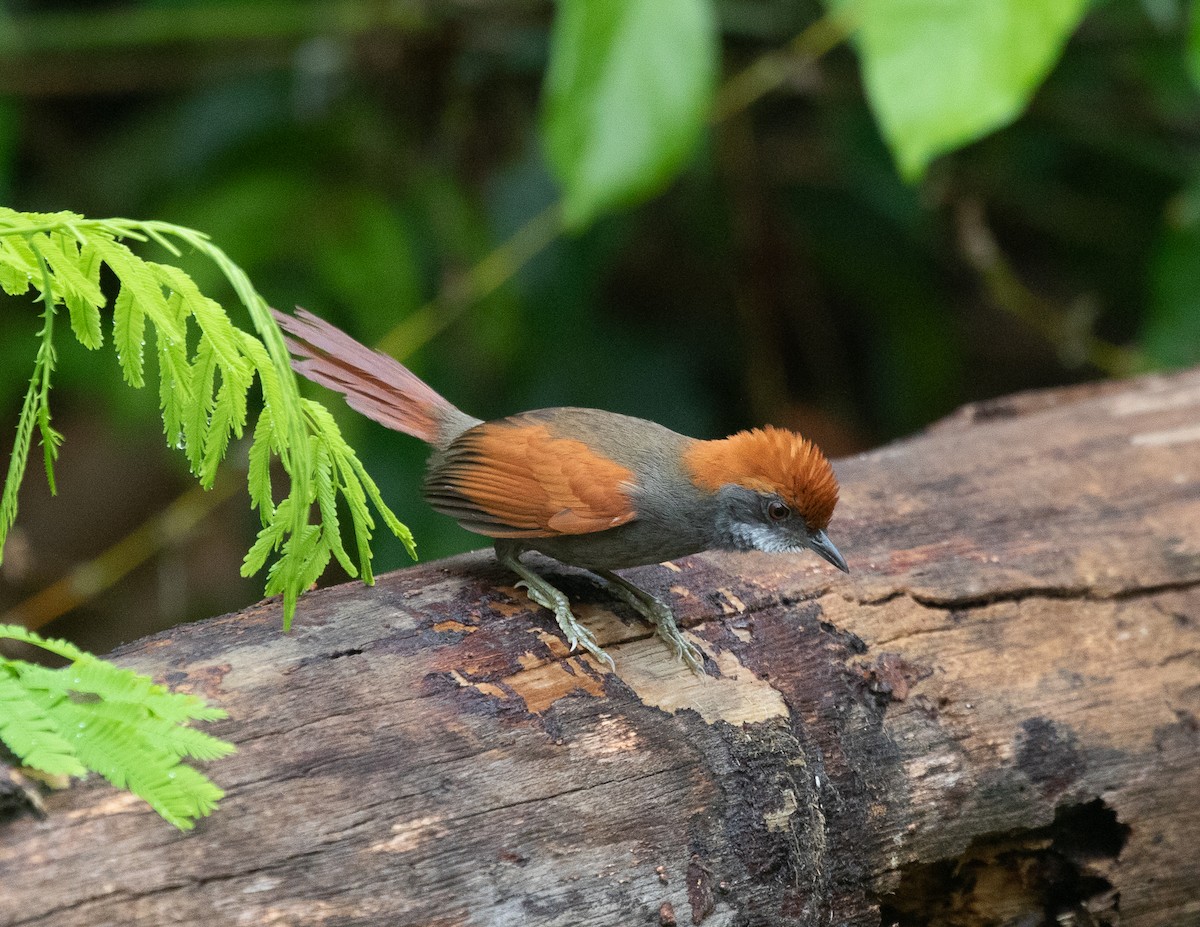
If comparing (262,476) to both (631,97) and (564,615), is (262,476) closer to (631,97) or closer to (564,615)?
(564,615)

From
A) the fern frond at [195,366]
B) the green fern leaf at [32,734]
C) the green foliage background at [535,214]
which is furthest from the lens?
the green foliage background at [535,214]

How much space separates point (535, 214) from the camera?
5.65m

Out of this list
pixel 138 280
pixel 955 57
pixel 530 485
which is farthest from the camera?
pixel 955 57

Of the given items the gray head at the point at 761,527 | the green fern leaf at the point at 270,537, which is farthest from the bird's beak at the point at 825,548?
the green fern leaf at the point at 270,537

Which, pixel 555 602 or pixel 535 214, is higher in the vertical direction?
pixel 535 214

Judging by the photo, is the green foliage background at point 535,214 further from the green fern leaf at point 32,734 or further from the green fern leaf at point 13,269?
the green fern leaf at point 32,734

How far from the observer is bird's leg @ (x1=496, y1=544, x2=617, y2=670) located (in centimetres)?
275

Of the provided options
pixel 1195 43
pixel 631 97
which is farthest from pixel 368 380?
pixel 1195 43

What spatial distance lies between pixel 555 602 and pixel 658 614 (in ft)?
0.81

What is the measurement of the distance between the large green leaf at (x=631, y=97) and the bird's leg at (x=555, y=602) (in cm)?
141

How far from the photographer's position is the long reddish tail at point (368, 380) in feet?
9.68

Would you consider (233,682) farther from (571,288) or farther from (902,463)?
(571,288)

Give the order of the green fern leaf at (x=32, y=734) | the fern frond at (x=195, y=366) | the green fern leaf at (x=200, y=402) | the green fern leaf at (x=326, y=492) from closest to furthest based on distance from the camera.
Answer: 1. the green fern leaf at (x=32, y=734)
2. the fern frond at (x=195, y=366)
3. the green fern leaf at (x=200, y=402)
4. the green fern leaf at (x=326, y=492)

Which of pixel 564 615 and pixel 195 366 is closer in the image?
pixel 195 366
